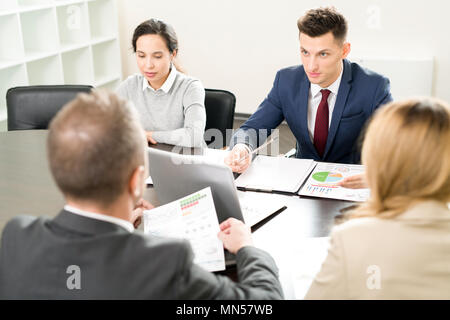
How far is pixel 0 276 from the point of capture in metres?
1.18

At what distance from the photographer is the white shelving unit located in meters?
4.23

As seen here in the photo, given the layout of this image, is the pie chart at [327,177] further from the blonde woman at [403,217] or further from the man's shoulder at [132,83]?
the man's shoulder at [132,83]

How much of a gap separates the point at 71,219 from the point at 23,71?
358 cm

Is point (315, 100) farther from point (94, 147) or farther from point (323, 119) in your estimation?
point (94, 147)

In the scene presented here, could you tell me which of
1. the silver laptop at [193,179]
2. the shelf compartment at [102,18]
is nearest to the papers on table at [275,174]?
the silver laptop at [193,179]

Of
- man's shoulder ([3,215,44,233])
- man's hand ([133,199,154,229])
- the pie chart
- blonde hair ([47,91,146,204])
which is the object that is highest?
blonde hair ([47,91,146,204])

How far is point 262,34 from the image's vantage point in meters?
4.97

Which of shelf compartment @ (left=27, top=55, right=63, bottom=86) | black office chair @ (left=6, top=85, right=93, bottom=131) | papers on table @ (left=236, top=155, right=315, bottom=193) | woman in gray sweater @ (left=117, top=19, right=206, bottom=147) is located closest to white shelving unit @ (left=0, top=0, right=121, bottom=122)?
shelf compartment @ (left=27, top=55, right=63, bottom=86)

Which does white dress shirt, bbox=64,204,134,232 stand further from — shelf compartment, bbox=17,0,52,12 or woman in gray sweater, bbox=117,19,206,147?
shelf compartment, bbox=17,0,52,12

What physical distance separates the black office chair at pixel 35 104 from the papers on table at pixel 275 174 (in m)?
1.29

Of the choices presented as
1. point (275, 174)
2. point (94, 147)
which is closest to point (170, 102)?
point (275, 174)

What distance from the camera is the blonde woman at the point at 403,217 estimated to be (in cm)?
113

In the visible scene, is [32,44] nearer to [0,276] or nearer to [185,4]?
[185,4]

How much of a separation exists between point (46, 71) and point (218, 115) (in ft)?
8.12
